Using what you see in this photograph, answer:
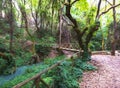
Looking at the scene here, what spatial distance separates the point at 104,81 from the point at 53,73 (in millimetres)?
2493

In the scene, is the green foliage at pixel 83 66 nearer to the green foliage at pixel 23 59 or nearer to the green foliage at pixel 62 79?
the green foliage at pixel 62 79

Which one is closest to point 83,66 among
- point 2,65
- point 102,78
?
point 102,78

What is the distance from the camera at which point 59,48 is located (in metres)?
19.0

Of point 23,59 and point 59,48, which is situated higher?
point 59,48

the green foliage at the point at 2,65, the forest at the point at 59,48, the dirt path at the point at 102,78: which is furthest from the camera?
the green foliage at the point at 2,65

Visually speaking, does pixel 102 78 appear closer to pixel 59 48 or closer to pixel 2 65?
pixel 2 65

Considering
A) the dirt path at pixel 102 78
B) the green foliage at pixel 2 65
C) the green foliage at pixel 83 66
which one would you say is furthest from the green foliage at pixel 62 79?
the green foliage at pixel 2 65

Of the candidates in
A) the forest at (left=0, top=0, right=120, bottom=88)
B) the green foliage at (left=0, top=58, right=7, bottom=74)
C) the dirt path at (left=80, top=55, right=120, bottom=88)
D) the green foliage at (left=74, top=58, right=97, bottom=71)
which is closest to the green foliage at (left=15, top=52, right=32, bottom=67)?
the forest at (left=0, top=0, right=120, bottom=88)

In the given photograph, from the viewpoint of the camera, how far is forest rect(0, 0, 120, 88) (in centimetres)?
809

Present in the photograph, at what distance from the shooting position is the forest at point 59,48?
809 centimetres

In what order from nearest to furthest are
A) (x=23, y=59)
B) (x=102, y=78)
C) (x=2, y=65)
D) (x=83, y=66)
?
(x=102, y=78) → (x=83, y=66) → (x=2, y=65) → (x=23, y=59)

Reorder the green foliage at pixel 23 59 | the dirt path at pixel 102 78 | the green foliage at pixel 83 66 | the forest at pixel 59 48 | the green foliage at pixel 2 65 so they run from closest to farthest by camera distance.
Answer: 1. the forest at pixel 59 48
2. the dirt path at pixel 102 78
3. the green foliage at pixel 83 66
4. the green foliage at pixel 2 65
5. the green foliage at pixel 23 59

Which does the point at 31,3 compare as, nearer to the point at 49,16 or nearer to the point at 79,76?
the point at 49,16

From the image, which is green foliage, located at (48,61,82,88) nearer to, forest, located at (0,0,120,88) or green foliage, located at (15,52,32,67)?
forest, located at (0,0,120,88)
